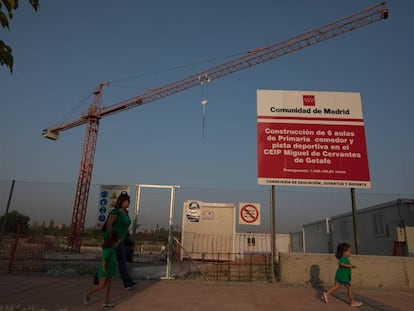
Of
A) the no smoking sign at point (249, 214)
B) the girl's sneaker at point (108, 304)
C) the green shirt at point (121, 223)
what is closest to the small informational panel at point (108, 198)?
the green shirt at point (121, 223)

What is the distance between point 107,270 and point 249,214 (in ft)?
14.6

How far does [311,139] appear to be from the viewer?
9.12 metres

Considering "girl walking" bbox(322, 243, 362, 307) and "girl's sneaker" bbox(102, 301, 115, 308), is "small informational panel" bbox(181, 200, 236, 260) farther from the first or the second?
"girl's sneaker" bbox(102, 301, 115, 308)

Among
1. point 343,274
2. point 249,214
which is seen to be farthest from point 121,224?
point 343,274

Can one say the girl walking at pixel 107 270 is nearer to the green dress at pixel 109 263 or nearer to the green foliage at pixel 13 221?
the green dress at pixel 109 263

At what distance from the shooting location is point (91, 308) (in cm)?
499

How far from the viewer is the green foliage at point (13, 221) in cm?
891

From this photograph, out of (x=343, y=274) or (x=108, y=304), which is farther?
(x=343, y=274)

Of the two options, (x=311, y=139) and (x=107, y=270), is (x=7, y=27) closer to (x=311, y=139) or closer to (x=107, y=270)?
(x=107, y=270)

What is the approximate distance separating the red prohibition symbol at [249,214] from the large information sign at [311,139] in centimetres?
79

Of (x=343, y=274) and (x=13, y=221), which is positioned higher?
(x=13, y=221)

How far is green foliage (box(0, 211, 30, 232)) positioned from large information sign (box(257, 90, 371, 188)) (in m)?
7.11

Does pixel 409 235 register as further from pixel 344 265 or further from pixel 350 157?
pixel 344 265

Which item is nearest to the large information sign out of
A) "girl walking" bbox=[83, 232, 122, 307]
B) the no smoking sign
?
the no smoking sign
